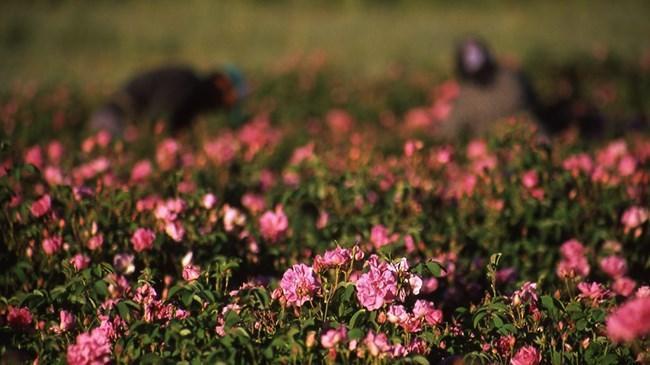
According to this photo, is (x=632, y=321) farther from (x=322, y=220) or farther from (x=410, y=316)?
(x=322, y=220)

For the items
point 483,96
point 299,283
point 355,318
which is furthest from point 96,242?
point 483,96

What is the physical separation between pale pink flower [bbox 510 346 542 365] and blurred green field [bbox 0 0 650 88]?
6.77 metres

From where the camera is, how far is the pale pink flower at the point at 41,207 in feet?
7.98

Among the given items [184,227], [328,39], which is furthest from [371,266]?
[328,39]

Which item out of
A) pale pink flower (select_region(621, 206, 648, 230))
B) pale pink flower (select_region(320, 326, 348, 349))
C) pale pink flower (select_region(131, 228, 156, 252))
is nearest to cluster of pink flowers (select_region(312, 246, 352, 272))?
pale pink flower (select_region(320, 326, 348, 349))

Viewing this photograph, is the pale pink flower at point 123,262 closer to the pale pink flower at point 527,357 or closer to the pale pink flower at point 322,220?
the pale pink flower at point 322,220

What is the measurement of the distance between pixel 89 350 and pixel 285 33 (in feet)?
35.7

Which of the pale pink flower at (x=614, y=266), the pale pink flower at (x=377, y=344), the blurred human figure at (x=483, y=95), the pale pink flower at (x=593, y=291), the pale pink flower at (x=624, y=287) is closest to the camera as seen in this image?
the pale pink flower at (x=377, y=344)

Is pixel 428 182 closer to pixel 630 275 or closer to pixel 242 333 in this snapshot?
pixel 630 275

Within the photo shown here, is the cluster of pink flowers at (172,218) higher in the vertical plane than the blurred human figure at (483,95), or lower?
higher

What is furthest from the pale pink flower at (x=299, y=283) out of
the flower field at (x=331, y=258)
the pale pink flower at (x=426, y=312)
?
the pale pink flower at (x=426, y=312)

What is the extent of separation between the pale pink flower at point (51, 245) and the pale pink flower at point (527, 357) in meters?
1.58

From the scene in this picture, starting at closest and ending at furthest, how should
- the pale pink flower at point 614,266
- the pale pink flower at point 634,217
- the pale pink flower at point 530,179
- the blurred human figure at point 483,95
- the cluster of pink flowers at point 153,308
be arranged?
the cluster of pink flowers at point 153,308 → the pale pink flower at point 614,266 → the pale pink flower at point 634,217 → the pale pink flower at point 530,179 → the blurred human figure at point 483,95

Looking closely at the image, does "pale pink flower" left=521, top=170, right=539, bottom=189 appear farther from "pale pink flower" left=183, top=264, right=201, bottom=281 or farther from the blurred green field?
the blurred green field
